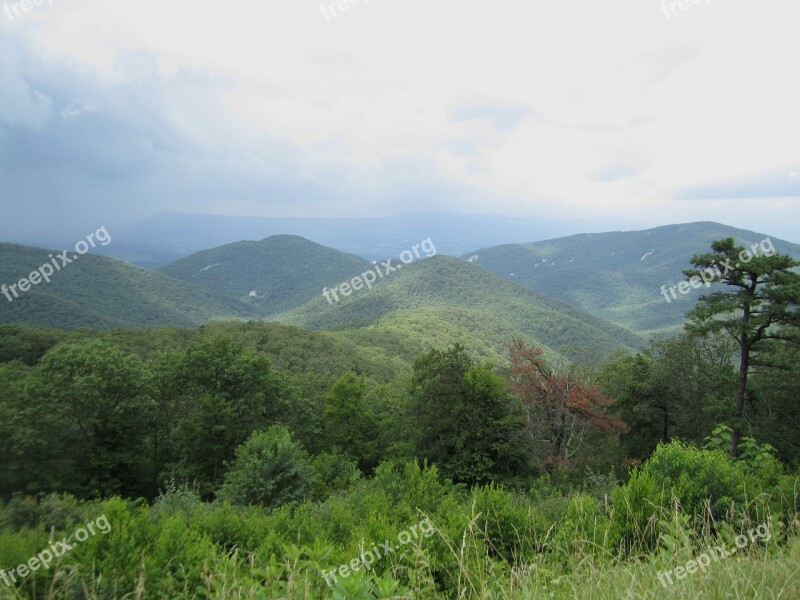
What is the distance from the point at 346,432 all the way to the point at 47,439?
48.1 feet

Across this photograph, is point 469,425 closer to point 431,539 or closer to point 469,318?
point 431,539

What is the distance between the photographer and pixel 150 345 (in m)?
46.9

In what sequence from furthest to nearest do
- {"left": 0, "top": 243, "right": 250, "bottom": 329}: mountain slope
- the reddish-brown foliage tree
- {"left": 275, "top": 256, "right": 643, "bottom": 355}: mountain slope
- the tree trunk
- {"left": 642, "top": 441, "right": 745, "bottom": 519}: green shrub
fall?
{"left": 275, "top": 256, "right": 643, "bottom": 355}: mountain slope
{"left": 0, "top": 243, "right": 250, "bottom": 329}: mountain slope
the reddish-brown foliage tree
the tree trunk
{"left": 642, "top": 441, "right": 745, "bottom": 519}: green shrub

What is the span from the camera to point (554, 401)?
1742 centimetres

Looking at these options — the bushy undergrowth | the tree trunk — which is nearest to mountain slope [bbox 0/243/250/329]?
the bushy undergrowth

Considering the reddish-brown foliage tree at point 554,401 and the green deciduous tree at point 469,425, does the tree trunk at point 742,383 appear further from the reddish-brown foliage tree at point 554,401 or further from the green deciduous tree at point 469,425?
the green deciduous tree at point 469,425

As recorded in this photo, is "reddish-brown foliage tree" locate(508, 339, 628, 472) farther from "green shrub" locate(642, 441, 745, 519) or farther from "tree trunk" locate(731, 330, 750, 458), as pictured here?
"green shrub" locate(642, 441, 745, 519)

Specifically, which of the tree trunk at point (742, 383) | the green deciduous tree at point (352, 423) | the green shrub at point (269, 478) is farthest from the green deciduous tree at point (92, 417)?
the tree trunk at point (742, 383)

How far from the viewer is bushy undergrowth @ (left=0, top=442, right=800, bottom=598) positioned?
3.04 meters

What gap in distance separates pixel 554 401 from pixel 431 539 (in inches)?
520

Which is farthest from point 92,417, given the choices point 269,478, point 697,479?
point 697,479

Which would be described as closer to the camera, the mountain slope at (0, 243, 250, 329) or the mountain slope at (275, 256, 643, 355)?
the mountain slope at (0, 243, 250, 329)

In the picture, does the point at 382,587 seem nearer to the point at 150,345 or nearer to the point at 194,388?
the point at 194,388

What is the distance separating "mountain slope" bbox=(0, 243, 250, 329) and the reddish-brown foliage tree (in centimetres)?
11777
